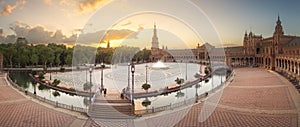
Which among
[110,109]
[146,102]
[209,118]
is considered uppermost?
[110,109]

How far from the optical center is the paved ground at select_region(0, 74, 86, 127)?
15859 millimetres

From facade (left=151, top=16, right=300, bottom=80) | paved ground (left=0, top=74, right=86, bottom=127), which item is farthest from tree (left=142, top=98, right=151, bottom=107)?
facade (left=151, top=16, right=300, bottom=80)

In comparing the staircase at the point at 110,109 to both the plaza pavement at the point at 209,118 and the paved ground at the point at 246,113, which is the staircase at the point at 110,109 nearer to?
the plaza pavement at the point at 209,118

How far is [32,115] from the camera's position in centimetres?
1788

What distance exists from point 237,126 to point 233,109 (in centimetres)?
443

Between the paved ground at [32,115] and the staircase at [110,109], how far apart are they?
125cm

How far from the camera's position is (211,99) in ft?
75.7

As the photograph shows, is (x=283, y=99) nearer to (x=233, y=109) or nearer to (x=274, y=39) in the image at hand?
(x=233, y=109)

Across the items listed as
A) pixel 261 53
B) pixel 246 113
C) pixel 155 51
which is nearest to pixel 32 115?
pixel 246 113

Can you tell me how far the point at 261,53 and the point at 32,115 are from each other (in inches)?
2652

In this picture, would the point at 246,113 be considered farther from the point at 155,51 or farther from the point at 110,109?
the point at 155,51

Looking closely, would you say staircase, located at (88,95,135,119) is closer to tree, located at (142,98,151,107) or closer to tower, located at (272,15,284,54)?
tree, located at (142,98,151,107)

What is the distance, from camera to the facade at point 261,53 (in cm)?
4885

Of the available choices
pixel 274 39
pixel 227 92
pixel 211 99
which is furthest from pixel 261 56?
pixel 211 99
